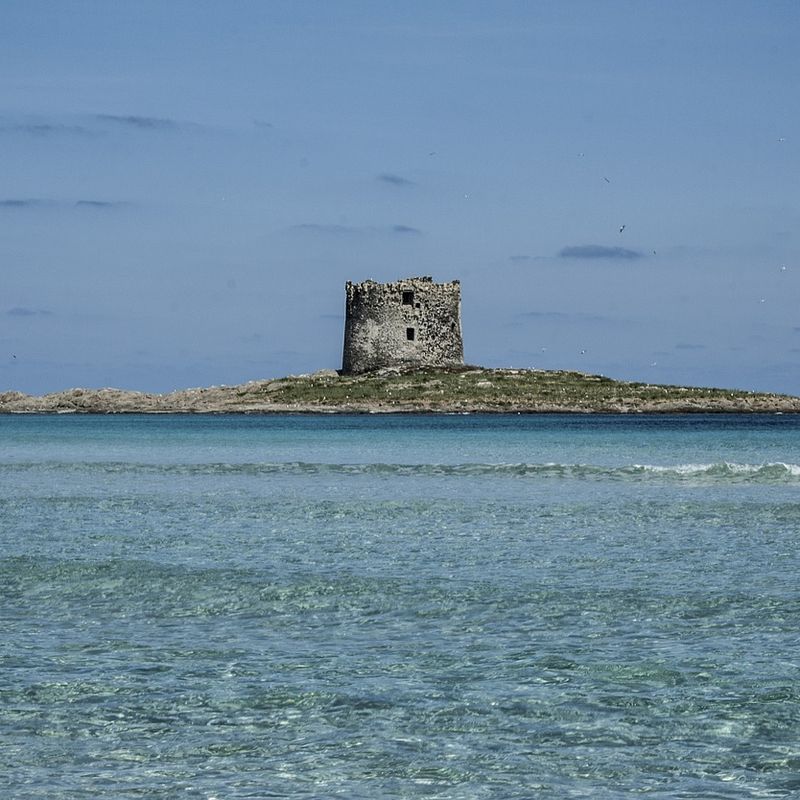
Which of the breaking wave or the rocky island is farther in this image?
the rocky island

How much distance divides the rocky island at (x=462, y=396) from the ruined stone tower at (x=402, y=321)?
1.23 m

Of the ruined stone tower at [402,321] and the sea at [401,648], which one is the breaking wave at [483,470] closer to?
the sea at [401,648]

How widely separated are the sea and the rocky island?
6328 centimetres

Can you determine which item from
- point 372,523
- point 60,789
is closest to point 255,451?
point 372,523

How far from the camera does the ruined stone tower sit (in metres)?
94.1

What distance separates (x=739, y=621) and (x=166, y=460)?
3254 centimetres

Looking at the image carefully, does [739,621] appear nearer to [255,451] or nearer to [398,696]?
[398,696]

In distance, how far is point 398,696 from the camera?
980 cm

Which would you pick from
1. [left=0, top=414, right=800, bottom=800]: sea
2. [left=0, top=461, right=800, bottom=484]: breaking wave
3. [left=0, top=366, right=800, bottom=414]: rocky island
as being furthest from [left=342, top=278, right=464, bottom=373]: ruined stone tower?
[left=0, top=414, right=800, bottom=800]: sea

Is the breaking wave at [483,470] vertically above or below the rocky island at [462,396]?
below

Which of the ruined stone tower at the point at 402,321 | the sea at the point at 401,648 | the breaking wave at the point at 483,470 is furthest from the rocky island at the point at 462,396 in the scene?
the sea at the point at 401,648

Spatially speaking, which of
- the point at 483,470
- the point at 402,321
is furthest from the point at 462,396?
the point at 483,470

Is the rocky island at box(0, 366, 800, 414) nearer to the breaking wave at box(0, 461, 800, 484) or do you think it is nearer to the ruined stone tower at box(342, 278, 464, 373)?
the ruined stone tower at box(342, 278, 464, 373)

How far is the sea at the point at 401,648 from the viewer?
27.1 ft
